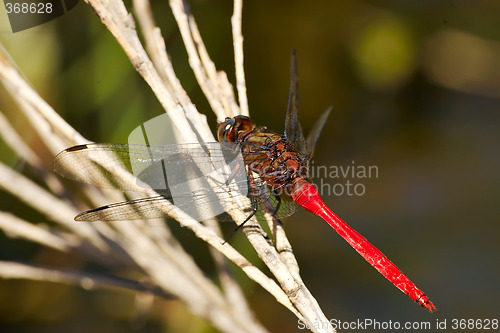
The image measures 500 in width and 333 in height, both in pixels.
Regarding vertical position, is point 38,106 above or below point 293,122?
above

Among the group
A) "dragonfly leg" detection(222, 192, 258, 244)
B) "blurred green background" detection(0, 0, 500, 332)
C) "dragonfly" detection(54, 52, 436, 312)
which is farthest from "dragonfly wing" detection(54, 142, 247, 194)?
"blurred green background" detection(0, 0, 500, 332)

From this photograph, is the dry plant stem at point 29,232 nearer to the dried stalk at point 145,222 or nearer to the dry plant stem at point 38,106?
the dried stalk at point 145,222

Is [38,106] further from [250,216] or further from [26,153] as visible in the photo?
[250,216]

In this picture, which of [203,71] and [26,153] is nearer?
[203,71]

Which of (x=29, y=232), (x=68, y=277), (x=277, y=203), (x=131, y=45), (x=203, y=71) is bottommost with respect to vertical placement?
(x=68, y=277)

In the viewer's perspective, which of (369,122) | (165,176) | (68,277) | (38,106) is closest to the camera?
(38,106)

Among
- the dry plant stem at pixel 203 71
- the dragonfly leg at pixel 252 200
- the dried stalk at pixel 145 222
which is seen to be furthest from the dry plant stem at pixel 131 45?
the dragonfly leg at pixel 252 200

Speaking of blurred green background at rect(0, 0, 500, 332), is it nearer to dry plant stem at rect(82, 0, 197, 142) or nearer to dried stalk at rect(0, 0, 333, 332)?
dried stalk at rect(0, 0, 333, 332)

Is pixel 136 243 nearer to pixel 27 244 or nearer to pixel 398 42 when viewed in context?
pixel 27 244

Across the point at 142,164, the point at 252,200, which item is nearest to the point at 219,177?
the point at 252,200
